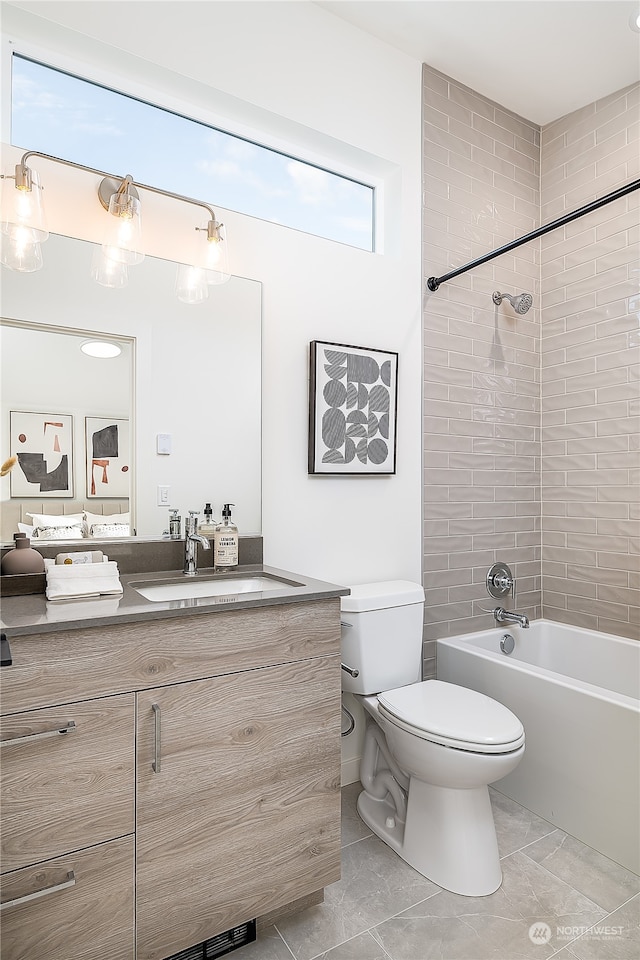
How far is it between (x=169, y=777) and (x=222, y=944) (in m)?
0.52

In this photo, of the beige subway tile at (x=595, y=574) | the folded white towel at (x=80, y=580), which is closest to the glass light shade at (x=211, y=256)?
the folded white towel at (x=80, y=580)

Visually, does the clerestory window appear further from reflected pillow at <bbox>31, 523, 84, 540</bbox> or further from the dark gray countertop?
the dark gray countertop

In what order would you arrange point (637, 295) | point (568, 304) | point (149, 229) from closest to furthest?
point (149, 229) → point (637, 295) → point (568, 304)

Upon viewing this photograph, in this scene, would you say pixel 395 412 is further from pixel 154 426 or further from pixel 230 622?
pixel 230 622

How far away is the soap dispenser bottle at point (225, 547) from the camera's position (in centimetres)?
187

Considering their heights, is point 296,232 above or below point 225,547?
above

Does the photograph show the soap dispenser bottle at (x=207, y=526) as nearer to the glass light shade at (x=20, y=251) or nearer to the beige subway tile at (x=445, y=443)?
the glass light shade at (x=20, y=251)

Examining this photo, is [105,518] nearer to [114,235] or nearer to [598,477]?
[114,235]

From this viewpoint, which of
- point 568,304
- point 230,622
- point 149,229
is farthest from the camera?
point 568,304

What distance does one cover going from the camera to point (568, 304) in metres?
2.82

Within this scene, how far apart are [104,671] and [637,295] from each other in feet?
8.49

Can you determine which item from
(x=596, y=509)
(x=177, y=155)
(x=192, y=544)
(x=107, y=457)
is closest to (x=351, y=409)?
(x=192, y=544)

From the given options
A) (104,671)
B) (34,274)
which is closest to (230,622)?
(104,671)

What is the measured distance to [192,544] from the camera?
1825 mm
